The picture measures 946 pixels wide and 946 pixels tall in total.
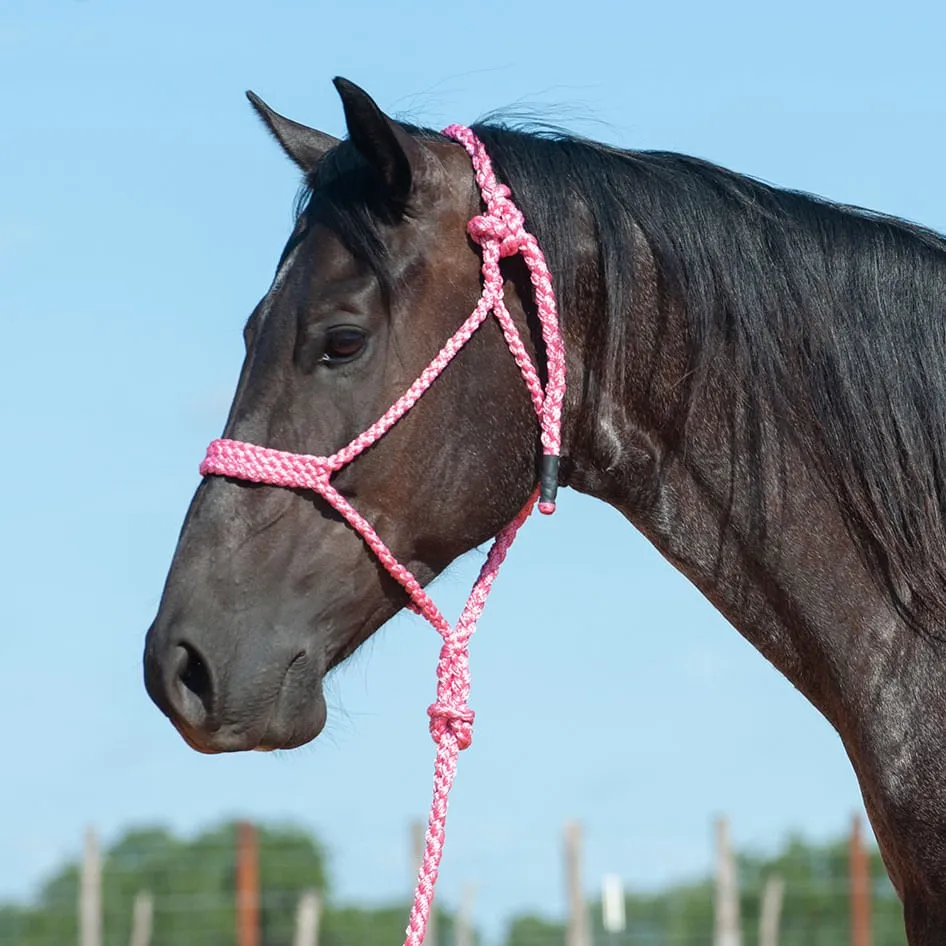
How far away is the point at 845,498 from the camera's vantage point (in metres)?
2.94

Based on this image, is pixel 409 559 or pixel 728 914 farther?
pixel 728 914

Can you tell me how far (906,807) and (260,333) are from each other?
1.37 m

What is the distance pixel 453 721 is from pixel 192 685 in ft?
1.87

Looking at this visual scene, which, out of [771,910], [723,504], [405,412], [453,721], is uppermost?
[405,412]

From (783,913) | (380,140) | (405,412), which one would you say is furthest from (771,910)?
(380,140)

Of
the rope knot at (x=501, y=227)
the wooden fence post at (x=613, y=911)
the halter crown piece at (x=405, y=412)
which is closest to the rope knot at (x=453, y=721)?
the halter crown piece at (x=405, y=412)

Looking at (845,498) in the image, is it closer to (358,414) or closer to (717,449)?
(717,449)

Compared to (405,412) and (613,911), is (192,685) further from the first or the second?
(613,911)

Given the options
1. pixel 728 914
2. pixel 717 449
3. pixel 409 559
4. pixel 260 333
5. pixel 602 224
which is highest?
pixel 602 224

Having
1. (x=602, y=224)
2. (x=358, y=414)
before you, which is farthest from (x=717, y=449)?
(x=358, y=414)

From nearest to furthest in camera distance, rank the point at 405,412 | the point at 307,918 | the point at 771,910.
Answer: the point at 405,412 → the point at 307,918 → the point at 771,910

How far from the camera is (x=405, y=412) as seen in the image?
2.88 metres

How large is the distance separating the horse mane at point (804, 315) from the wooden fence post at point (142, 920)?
1274cm

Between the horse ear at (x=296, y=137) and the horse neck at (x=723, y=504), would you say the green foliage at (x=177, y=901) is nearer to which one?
the horse ear at (x=296, y=137)
